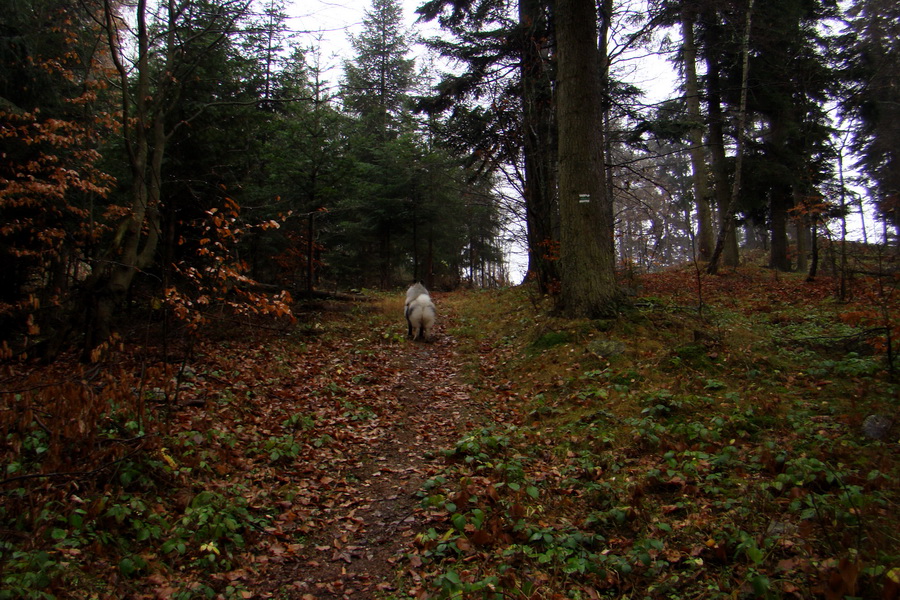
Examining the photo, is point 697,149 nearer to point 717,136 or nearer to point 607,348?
point 717,136

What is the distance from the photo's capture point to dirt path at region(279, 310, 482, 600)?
3.65 m

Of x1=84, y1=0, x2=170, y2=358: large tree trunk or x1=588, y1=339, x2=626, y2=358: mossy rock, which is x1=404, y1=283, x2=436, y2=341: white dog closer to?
x1=588, y1=339, x2=626, y2=358: mossy rock

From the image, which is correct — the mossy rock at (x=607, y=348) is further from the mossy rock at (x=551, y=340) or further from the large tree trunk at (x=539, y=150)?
the large tree trunk at (x=539, y=150)

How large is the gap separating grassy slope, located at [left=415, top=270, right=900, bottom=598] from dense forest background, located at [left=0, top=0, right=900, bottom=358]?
2.05m

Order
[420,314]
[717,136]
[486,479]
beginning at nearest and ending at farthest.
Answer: [486,479]
[420,314]
[717,136]

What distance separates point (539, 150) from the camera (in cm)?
1188

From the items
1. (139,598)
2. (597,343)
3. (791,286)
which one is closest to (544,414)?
(597,343)

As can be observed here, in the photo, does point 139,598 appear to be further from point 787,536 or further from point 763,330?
point 763,330

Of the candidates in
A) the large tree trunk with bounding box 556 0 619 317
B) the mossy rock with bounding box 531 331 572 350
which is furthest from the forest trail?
the large tree trunk with bounding box 556 0 619 317

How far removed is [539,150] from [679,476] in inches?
372

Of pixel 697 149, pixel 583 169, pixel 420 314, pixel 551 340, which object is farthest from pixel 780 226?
pixel 420 314

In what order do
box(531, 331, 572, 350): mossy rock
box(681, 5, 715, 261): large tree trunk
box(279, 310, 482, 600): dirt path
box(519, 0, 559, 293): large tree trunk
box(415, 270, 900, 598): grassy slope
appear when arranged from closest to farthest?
box(415, 270, 900, 598): grassy slope < box(279, 310, 482, 600): dirt path < box(531, 331, 572, 350): mossy rock < box(519, 0, 559, 293): large tree trunk < box(681, 5, 715, 261): large tree trunk

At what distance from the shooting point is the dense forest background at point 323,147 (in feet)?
26.7

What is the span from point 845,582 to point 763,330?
7089 mm
